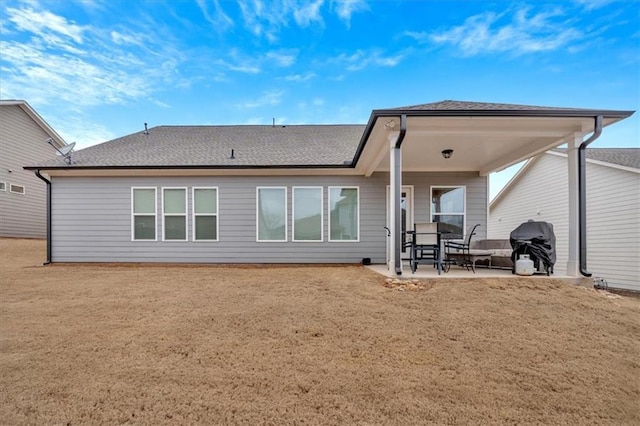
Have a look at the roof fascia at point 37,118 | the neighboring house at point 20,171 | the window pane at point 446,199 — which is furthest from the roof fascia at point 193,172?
the roof fascia at point 37,118

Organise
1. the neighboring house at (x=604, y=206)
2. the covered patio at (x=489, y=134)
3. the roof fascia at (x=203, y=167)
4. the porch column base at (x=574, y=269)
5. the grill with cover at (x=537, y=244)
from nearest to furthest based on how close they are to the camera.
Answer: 1. the covered patio at (x=489, y=134)
2. the porch column base at (x=574, y=269)
3. the grill with cover at (x=537, y=244)
4. the roof fascia at (x=203, y=167)
5. the neighboring house at (x=604, y=206)

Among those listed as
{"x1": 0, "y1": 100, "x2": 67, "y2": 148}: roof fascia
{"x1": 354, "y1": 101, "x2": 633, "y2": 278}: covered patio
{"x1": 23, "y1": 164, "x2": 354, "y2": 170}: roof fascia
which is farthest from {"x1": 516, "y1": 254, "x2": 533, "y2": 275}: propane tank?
{"x1": 0, "y1": 100, "x2": 67, "y2": 148}: roof fascia

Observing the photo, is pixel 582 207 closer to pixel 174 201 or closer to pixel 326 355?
pixel 326 355

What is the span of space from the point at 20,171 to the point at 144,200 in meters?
9.96

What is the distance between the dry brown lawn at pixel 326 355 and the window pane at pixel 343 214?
3.54 metres

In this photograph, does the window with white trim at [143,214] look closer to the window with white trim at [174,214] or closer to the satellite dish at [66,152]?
the window with white trim at [174,214]

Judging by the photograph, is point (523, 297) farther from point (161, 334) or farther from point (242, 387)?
point (161, 334)

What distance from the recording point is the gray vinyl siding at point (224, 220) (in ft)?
29.5

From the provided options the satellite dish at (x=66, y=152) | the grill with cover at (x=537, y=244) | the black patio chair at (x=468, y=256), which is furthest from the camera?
the satellite dish at (x=66, y=152)

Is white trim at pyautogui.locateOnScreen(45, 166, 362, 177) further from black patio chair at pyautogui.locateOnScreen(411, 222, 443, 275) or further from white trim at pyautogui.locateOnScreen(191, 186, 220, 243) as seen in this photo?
black patio chair at pyautogui.locateOnScreen(411, 222, 443, 275)

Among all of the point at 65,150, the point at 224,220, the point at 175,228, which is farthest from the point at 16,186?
the point at 224,220

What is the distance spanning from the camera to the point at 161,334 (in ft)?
11.8

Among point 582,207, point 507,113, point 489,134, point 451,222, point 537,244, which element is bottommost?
point 537,244

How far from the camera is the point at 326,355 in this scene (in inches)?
122
